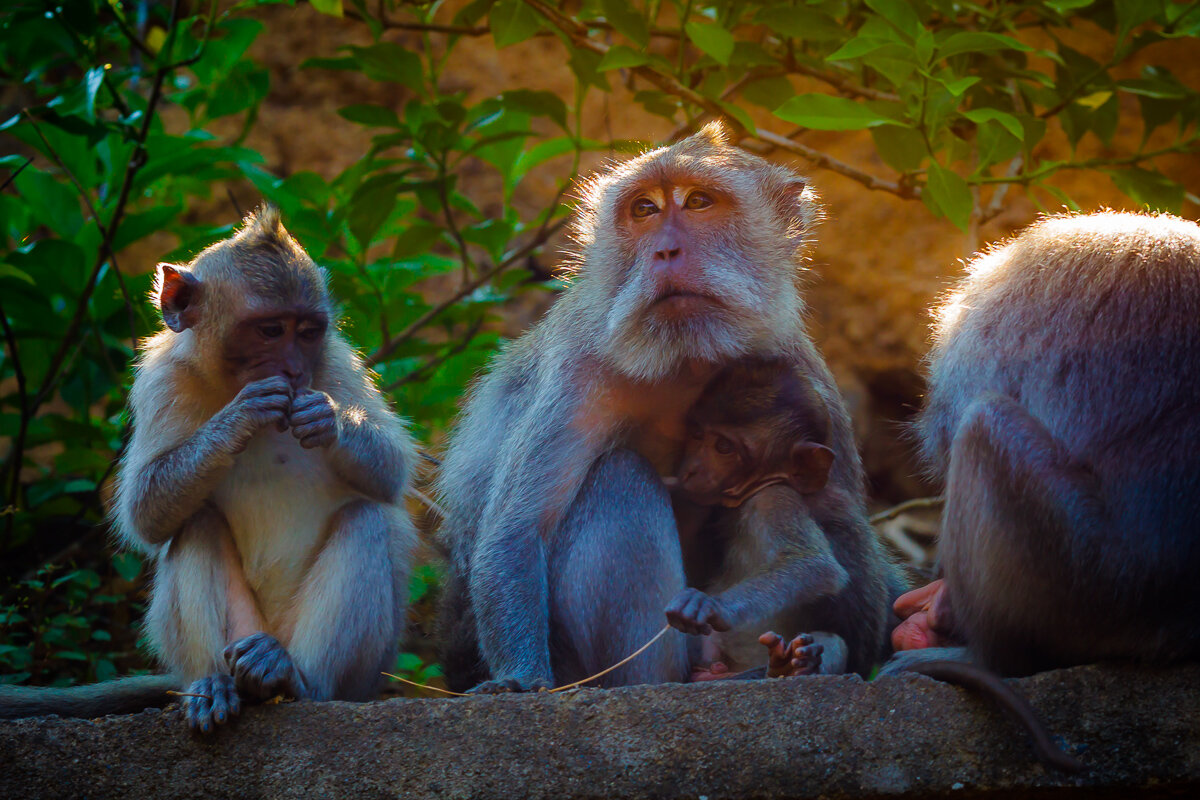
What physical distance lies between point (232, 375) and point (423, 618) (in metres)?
2.12

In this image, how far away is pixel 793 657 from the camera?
3.14m

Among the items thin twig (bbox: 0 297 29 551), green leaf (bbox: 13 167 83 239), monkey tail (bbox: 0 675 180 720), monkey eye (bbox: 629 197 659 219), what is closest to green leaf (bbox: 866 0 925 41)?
monkey eye (bbox: 629 197 659 219)

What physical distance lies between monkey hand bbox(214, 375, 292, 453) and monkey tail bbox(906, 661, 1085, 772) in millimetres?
1895

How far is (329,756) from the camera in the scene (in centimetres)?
276

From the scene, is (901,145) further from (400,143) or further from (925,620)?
(400,143)

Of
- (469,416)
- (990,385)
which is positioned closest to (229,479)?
(469,416)

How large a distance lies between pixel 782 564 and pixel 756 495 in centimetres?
32

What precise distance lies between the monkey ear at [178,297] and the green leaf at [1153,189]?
355 centimetres

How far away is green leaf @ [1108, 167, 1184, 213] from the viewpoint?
438cm

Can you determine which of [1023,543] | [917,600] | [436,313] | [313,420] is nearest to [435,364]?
[436,313]

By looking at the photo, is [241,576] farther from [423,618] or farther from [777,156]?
[777,156]

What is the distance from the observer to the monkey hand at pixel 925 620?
3355 mm

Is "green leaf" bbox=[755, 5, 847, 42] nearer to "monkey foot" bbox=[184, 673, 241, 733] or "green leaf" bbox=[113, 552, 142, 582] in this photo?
"monkey foot" bbox=[184, 673, 241, 733]

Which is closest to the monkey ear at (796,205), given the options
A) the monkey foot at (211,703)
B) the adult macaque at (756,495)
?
the adult macaque at (756,495)
